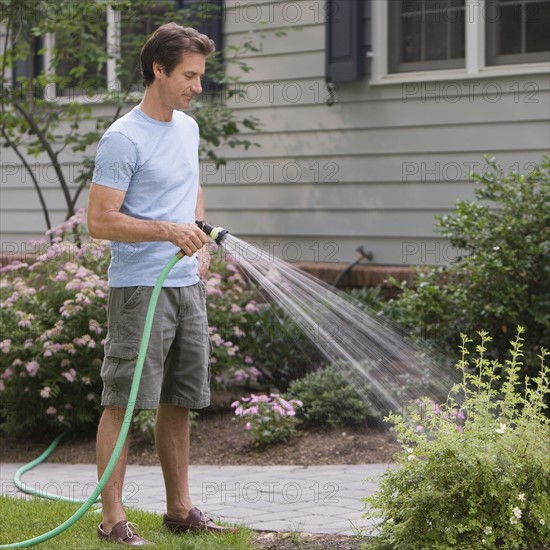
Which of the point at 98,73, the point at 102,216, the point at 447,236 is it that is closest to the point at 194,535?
the point at 102,216

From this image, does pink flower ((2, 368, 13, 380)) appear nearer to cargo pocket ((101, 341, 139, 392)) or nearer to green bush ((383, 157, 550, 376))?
green bush ((383, 157, 550, 376))

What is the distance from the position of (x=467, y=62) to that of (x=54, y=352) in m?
3.89

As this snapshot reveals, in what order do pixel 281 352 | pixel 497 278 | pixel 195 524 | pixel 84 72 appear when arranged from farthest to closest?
pixel 84 72 → pixel 281 352 → pixel 497 278 → pixel 195 524

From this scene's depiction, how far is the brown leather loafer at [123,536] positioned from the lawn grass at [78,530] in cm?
4

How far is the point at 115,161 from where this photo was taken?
13.1 feet

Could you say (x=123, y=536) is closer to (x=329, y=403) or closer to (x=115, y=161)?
(x=115, y=161)

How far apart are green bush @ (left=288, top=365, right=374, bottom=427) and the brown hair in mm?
3142

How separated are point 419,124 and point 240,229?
1946 mm

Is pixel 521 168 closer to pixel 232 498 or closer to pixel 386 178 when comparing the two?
pixel 386 178

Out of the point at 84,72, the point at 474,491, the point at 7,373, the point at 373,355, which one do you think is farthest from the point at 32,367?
the point at 474,491

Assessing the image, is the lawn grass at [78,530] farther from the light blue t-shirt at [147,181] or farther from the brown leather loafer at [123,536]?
the light blue t-shirt at [147,181]

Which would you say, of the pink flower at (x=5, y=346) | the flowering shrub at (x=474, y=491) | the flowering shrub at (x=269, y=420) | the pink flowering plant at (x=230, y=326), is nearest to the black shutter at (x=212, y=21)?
the pink flowering plant at (x=230, y=326)

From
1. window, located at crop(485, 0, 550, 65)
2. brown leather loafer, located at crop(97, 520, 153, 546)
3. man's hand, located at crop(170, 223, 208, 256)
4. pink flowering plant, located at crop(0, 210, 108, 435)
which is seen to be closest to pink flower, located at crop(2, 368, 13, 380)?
pink flowering plant, located at crop(0, 210, 108, 435)

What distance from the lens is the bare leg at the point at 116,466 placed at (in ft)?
13.2
